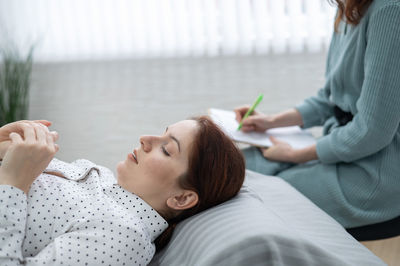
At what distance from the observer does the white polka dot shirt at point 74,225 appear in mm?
845

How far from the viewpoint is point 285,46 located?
3.24 meters

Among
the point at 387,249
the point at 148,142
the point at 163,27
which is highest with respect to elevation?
the point at 163,27

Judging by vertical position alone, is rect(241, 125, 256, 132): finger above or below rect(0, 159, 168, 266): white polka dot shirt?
below

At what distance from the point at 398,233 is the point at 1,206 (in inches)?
45.0

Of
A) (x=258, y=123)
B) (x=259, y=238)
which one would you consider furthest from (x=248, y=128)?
(x=259, y=238)

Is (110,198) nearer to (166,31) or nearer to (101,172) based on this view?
(101,172)

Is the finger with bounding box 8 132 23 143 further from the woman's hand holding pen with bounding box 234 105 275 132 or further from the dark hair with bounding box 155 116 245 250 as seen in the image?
the woman's hand holding pen with bounding box 234 105 275 132

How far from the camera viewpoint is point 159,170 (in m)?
1.04

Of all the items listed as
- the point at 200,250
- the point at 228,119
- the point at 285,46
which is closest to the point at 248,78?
the point at 285,46

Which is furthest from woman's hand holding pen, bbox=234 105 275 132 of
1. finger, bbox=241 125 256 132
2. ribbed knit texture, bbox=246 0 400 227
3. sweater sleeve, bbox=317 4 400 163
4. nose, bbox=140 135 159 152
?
nose, bbox=140 135 159 152

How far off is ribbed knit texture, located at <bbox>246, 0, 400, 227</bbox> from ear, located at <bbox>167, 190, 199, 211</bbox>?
0.52 meters

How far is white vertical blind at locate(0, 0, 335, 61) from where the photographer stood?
310cm

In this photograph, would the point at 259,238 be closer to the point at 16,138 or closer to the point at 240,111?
the point at 16,138

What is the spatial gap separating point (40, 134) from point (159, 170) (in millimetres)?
277
